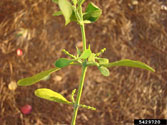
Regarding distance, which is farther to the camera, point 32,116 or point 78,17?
point 32,116

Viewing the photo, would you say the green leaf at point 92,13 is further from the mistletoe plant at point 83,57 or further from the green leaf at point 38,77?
the green leaf at point 38,77

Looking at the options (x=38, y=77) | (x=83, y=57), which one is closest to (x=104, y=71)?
(x=83, y=57)

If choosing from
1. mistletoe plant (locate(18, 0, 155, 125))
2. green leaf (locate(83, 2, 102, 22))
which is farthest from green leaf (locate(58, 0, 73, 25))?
green leaf (locate(83, 2, 102, 22))

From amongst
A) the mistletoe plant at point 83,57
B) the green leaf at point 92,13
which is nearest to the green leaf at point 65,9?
the mistletoe plant at point 83,57

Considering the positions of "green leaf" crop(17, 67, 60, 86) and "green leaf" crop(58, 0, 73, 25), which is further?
"green leaf" crop(17, 67, 60, 86)

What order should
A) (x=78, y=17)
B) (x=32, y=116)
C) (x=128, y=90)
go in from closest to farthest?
1. (x=78, y=17)
2. (x=32, y=116)
3. (x=128, y=90)

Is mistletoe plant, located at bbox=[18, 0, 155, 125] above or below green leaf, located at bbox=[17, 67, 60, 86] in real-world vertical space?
above

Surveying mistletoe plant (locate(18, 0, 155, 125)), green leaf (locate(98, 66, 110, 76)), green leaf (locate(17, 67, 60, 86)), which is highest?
mistletoe plant (locate(18, 0, 155, 125))

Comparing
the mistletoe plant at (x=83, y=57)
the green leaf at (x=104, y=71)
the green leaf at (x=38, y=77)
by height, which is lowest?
the green leaf at (x=38, y=77)

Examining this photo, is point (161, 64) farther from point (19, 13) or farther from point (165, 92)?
point (19, 13)

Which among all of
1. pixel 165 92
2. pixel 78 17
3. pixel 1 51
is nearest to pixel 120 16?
pixel 165 92

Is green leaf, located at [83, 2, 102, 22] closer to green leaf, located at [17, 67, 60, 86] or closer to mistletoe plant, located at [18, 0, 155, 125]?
mistletoe plant, located at [18, 0, 155, 125]
